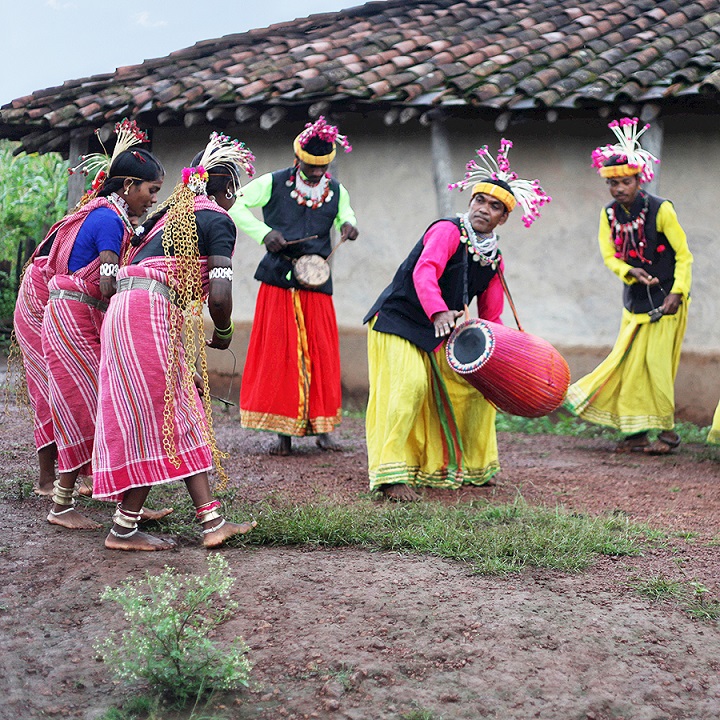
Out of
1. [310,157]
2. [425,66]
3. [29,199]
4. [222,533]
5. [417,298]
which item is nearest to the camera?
[222,533]

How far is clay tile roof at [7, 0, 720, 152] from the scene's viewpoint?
28.7ft

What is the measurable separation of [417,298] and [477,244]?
0.43 metres

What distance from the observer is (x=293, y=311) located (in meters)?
7.13

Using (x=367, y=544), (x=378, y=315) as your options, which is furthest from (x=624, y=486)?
(x=367, y=544)

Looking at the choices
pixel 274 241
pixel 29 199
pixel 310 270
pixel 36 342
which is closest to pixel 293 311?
pixel 310 270

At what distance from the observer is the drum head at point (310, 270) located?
7.00m

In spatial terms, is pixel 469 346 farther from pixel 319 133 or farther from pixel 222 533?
pixel 319 133

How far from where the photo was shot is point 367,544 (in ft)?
14.7

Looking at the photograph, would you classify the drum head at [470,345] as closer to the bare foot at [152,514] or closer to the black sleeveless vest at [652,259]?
the bare foot at [152,514]

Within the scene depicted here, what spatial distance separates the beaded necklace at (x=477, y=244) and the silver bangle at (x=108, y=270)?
6.05ft

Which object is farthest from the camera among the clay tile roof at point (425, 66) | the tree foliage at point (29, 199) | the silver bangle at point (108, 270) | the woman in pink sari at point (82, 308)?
the tree foliage at point (29, 199)

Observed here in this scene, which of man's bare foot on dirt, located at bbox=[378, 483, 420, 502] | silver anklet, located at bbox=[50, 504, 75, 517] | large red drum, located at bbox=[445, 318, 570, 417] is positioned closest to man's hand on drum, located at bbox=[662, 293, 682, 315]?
large red drum, located at bbox=[445, 318, 570, 417]

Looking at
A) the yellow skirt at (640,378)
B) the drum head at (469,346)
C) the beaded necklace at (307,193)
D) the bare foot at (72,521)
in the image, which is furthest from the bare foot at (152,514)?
the yellow skirt at (640,378)

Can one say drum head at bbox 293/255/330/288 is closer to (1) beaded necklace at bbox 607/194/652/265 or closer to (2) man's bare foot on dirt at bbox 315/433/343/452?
(2) man's bare foot on dirt at bbox 315/433/343/452
